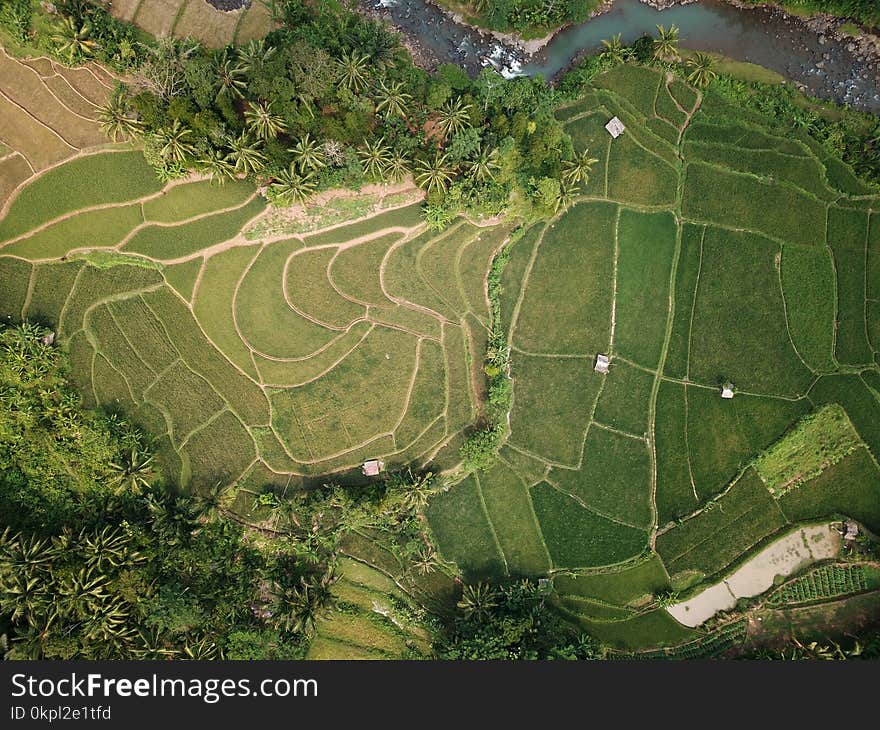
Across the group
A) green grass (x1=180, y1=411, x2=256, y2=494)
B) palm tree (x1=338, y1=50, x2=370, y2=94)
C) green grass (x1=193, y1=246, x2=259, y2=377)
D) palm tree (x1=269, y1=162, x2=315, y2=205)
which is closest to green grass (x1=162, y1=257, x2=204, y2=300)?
green grass (x1=193, y1=246, x2=259, y2=377)

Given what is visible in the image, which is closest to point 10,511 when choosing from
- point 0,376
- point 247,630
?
point 0,376

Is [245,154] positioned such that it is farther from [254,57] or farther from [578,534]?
[578,534]

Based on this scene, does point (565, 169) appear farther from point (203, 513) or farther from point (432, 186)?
point (203, 513)

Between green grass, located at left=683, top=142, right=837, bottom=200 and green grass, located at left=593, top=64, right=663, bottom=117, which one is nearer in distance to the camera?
green grass, located at left=683, top=142, right=837, bottom=200

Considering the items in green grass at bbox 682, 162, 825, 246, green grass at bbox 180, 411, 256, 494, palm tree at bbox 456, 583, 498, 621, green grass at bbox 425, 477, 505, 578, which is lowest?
green grass at bbox 180, 411, 256, 494

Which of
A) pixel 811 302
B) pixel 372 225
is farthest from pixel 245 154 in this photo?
pixel 811 302

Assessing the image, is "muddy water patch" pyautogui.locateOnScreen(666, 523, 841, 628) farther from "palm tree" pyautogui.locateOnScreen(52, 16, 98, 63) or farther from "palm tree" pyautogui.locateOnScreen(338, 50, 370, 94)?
"palm tree" pyautogui.locateOnScreen(52, 16, 98, 63)
